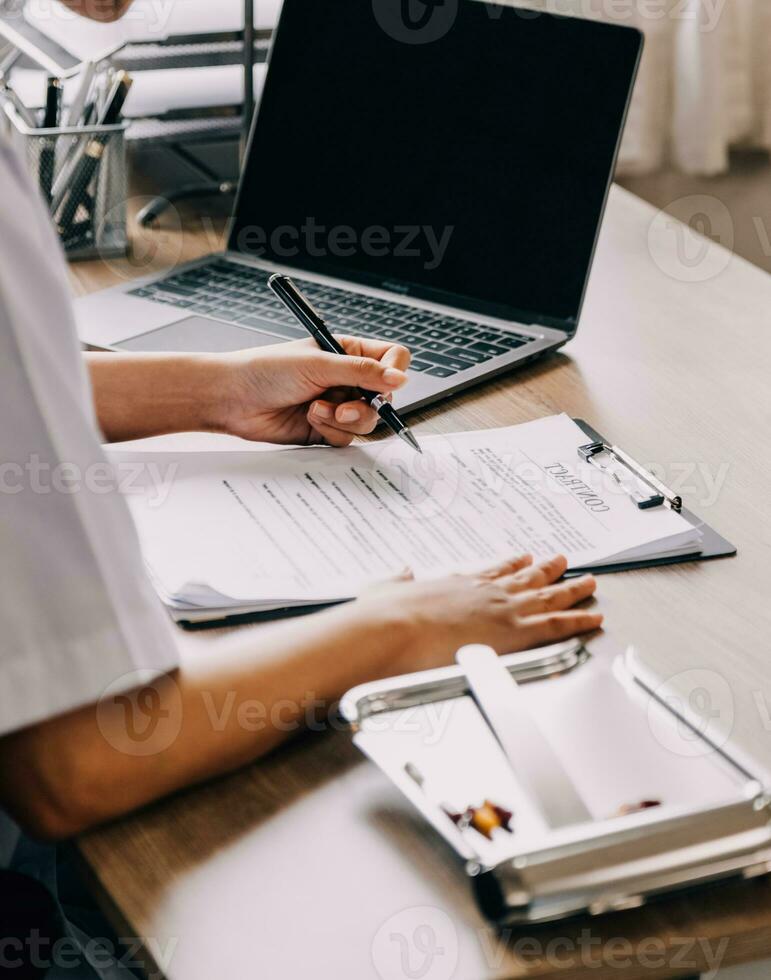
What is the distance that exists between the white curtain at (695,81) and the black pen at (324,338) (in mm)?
1654

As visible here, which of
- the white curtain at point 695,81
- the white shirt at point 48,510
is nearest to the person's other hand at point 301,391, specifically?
the white shirt at point 48,510

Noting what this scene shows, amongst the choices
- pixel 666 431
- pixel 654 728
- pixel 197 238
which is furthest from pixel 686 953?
pixel 197 238

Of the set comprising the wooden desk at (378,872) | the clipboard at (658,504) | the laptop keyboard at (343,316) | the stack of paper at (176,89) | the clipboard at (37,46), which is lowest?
Result: the wooden desk at (378,872)

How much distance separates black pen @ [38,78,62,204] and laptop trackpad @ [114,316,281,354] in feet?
0.92

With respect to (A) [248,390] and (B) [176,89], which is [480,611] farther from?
(B) [176,89]

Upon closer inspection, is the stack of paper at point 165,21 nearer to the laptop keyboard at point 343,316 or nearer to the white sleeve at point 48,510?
the laptop keyboard at point 343,316

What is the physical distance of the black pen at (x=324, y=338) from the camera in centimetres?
86

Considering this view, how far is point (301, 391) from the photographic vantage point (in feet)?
2.89

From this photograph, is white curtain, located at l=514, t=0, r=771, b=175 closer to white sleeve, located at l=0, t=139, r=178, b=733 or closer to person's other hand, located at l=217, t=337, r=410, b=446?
person's other hand, located at l=217, t=337, r=410, b=446

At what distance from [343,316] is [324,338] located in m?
0.19

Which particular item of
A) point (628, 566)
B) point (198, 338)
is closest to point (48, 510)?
point (628, 566)

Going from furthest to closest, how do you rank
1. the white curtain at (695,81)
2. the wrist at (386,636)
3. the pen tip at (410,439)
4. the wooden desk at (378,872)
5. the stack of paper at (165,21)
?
1. the white curtain at (695,81)
2. the stack of paper at (165,21)
3. the pen tip at (410,439)
4. the wrist at (386,636)
5. the wooden desk at (378,872)

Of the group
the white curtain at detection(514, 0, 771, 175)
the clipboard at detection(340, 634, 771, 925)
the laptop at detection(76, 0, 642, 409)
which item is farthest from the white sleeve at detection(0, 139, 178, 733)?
the white curtain at detection(514, 0, 771, 175)

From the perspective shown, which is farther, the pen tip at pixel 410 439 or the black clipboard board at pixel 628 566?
the pen tip at pixel 410 439
